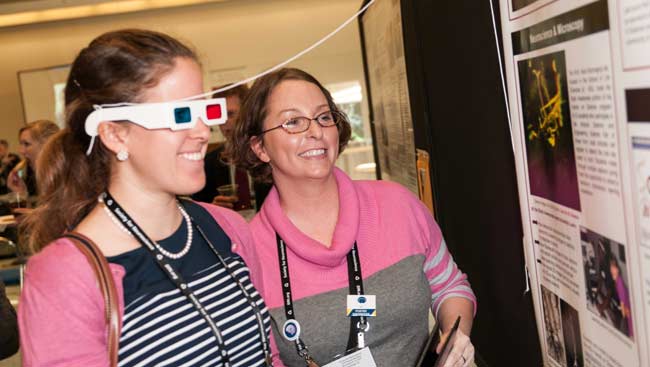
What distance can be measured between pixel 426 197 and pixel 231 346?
→ 6.38ft

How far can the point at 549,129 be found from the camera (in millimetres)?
1400

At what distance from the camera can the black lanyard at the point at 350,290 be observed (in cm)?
185

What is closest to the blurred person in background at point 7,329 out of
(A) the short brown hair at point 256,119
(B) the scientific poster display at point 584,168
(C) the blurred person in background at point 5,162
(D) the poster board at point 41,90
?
(A) the short brown hair at point 256,119

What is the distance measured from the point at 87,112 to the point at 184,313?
448mm

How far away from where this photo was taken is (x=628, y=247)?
1144mm

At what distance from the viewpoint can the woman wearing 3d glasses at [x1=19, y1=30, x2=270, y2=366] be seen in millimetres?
1215

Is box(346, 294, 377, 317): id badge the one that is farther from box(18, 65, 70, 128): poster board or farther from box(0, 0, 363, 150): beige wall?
box(18, 65, 70, 128): poster board

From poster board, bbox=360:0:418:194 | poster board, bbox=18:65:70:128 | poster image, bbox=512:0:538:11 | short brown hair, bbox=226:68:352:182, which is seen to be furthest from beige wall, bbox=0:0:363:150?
poster image, bbox=512:0:538:11

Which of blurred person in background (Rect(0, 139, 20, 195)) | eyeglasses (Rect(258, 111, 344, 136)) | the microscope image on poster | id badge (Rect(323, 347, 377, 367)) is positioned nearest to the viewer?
the microscope image on poster

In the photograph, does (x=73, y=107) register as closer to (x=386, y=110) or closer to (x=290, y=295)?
(x=290, y=295)

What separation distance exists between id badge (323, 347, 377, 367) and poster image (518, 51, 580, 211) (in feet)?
2.09

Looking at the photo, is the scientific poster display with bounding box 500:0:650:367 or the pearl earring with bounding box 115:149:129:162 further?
the pearl earring with bounding box 115:149:129:162

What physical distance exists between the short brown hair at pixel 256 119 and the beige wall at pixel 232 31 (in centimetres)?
745

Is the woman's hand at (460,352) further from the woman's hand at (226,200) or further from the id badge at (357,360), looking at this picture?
the woman's hand at (226,200)
